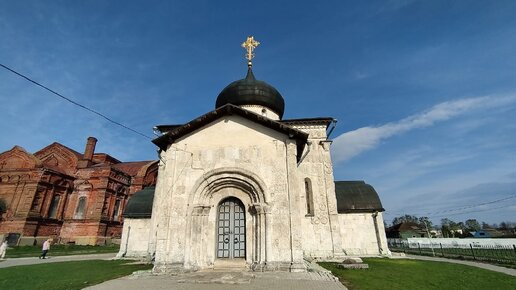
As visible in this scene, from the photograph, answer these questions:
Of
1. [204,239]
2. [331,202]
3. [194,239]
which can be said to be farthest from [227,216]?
[331,202]

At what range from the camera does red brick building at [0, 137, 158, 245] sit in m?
26.1

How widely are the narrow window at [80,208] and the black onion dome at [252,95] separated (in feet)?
71.8

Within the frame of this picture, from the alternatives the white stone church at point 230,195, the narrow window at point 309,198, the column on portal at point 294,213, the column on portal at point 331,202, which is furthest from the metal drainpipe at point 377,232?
the column on portal at point 294,213

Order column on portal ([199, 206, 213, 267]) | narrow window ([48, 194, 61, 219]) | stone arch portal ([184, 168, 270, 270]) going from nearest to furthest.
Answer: stone arch portal ([184, 168, 270, 270]) → column on portal ([199, 206, 213, 267]) → narrow window ([48, 194, 61, 219])

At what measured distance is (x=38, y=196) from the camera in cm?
2702

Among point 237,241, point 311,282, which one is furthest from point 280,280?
point 237,241

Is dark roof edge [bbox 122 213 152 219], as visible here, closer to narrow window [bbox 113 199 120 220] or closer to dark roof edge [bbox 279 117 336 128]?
dark roof edge [bbox 279 117 336 128]

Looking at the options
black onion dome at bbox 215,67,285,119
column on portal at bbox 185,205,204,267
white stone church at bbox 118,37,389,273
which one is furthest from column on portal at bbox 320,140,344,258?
column on portal at bbox 185,205,204,267

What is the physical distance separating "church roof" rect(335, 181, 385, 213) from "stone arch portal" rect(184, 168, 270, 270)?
8.39 meters

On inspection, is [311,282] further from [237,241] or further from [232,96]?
[232,96]

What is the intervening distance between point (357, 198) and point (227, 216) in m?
10.1

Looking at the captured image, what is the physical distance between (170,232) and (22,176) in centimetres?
2722

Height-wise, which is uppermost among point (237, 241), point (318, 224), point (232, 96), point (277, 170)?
point (232, 96)

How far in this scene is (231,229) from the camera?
11469 mm
